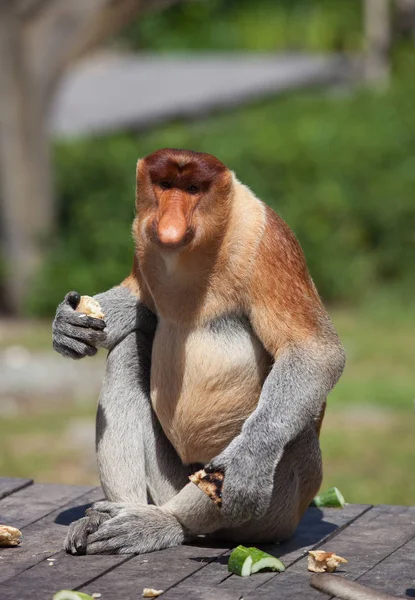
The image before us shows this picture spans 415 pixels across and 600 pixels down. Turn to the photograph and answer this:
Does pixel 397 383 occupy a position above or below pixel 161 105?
below

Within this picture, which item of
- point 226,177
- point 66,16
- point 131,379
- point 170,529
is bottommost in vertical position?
point 170,529

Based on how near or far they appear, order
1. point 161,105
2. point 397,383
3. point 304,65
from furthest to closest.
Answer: point 304,65
point 161,105
point 397,383

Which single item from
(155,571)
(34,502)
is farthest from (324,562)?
(34,502)

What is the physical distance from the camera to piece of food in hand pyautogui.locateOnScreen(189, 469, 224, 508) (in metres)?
3.68

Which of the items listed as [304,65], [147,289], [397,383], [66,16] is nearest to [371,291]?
[397,383]

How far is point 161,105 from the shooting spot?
18.2 m

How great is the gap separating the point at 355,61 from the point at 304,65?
124 centimetres

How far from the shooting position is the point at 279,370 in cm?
376

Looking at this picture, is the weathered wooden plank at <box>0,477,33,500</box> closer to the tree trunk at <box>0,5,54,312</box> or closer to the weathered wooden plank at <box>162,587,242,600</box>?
the weathered wooden plank at <box>162,587,242,600</box>

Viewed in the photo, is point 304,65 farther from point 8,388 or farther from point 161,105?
point 8,388

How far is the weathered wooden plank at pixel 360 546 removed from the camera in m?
3.62

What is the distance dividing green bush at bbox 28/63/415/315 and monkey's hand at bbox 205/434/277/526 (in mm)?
7106

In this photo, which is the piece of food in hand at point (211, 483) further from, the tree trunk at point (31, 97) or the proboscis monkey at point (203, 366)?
the tree trunk at point (31, 97)

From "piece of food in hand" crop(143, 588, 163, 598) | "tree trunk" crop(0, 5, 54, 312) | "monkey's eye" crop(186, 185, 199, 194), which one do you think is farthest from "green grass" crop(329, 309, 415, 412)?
"piece of food in hand" crop(143, 588, 163, 598)
